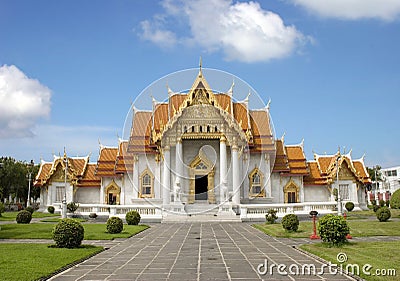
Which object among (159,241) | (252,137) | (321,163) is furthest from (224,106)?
(159,241)

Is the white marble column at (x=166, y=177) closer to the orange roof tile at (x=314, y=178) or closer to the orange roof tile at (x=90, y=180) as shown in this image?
the orange roof tile at (x=90, y=180)

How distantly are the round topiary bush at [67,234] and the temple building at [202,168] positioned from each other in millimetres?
18873

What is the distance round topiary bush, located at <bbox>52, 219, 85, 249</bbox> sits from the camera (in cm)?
1559

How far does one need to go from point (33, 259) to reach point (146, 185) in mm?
28041

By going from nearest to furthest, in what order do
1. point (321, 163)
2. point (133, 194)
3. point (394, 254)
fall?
point (394, 254) → point (133, 194) → point (321, 163)

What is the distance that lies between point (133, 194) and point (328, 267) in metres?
31.7

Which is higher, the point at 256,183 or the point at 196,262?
the point at 256,183

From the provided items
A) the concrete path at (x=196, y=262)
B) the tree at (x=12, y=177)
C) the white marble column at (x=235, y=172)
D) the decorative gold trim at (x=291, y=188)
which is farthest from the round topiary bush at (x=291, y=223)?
the tree at (x=12, y=177)

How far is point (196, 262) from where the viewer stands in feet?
41.6

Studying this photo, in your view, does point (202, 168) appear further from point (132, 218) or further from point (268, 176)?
point (132, 218)

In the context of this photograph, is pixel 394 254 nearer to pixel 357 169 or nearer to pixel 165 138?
pixel 165 138

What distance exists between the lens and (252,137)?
134 ft

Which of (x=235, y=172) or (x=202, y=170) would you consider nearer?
(x=235, y=172)

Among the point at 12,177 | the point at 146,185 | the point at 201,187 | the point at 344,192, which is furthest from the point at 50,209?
the point at 344,192
